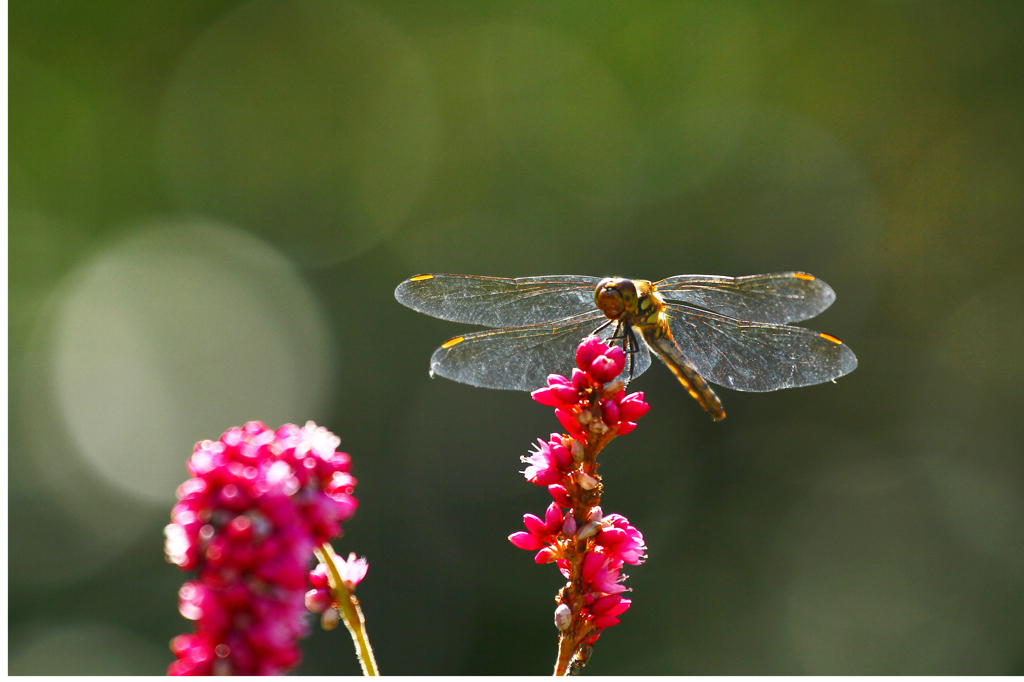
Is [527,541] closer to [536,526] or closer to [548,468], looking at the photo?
[536,526]

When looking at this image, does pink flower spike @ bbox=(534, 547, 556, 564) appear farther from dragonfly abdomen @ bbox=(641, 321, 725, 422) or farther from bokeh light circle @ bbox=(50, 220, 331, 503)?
bokeh light circle @ bbox=(50, 220, 331, 503)

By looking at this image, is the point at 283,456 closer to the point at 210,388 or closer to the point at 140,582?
the point at 140,582

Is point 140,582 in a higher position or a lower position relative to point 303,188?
lower

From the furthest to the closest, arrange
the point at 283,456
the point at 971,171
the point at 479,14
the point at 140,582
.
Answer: the point at 479,14
the point at 971,171
the point at 140,582
the point at 283,456

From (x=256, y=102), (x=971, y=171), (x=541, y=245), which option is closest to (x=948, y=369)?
→ (x=971, y=171)

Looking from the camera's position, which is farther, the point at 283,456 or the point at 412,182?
the point at 412,182

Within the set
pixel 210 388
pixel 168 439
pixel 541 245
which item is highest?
pixel 541 245

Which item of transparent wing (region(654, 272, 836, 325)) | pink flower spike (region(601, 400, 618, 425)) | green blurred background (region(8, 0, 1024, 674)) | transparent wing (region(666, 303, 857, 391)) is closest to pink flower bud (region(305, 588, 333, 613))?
pink flower spike (region(601, 400, 618, 425))
